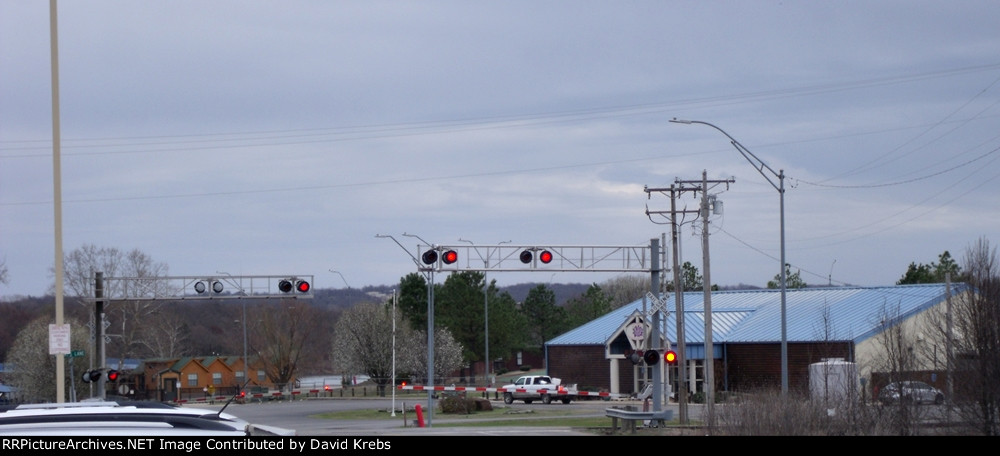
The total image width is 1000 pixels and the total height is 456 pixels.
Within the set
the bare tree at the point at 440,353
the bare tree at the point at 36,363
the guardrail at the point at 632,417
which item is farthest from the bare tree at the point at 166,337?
the guardrail at the point at 632,417

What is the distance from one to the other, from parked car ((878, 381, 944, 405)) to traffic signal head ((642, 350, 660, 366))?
10267 millimetres

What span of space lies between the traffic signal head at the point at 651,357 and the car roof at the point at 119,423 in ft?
81.9

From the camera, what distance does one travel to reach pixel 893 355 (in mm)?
23812

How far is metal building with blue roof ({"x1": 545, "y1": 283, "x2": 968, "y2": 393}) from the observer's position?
188 ft

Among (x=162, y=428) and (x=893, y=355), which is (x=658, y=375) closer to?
(x=893, y=355)

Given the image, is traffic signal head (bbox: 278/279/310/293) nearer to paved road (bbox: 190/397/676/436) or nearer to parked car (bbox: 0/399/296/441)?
paved road (bbox: 190/397/676/436)

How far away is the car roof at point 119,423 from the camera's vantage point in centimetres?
838

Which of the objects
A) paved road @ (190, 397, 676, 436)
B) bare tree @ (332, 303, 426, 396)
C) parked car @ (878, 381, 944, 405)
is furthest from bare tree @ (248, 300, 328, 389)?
parked car @ (878, 381, 944, 405)

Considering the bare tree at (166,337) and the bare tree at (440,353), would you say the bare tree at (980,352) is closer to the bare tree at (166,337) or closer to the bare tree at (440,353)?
the bare tree at (440,353)

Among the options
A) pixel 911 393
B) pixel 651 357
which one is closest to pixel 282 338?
pixel 651 357

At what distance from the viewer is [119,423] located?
855cm

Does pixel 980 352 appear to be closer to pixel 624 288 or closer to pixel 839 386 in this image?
pixel 839 386

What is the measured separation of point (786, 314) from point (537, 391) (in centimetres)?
1505
